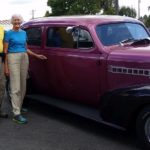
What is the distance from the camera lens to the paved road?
6367 millimetres

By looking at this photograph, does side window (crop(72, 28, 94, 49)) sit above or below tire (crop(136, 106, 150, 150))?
above

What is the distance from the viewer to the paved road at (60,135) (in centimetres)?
637

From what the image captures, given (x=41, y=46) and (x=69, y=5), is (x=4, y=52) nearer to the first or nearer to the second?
(x=41, y=46)

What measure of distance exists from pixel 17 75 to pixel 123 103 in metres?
2.17

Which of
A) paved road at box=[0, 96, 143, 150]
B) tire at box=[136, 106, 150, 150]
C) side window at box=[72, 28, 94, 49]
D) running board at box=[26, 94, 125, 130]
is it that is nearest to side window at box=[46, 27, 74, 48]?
side window at box=[72, 28, 94, 49]

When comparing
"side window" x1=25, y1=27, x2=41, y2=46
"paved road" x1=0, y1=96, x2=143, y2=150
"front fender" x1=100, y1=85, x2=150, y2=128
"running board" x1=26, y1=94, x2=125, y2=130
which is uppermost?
"side window" x1=25, y1=27, x2=41, y2=46

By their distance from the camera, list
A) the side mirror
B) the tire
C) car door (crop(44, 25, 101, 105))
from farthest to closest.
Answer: the side mirror, car door (crop(44, 25, 101, 105)), the tire

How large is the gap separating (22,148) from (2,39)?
6.51ft

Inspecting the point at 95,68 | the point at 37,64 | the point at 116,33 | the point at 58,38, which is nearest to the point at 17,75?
the point at 37,64

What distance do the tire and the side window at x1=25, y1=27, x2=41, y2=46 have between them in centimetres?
297

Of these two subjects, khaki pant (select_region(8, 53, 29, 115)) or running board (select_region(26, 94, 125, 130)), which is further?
khaki pant (select_region(8, 53, 29, 115))

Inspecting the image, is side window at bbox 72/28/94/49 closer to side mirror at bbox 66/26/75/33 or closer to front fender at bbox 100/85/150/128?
side mirror at bbox 66/26/75/33

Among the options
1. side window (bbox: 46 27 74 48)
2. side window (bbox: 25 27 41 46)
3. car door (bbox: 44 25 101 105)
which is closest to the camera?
car door (bbox: 44 25 101 105)

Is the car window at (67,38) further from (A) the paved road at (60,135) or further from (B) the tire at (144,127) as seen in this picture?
(B) the tire at (144,127)
